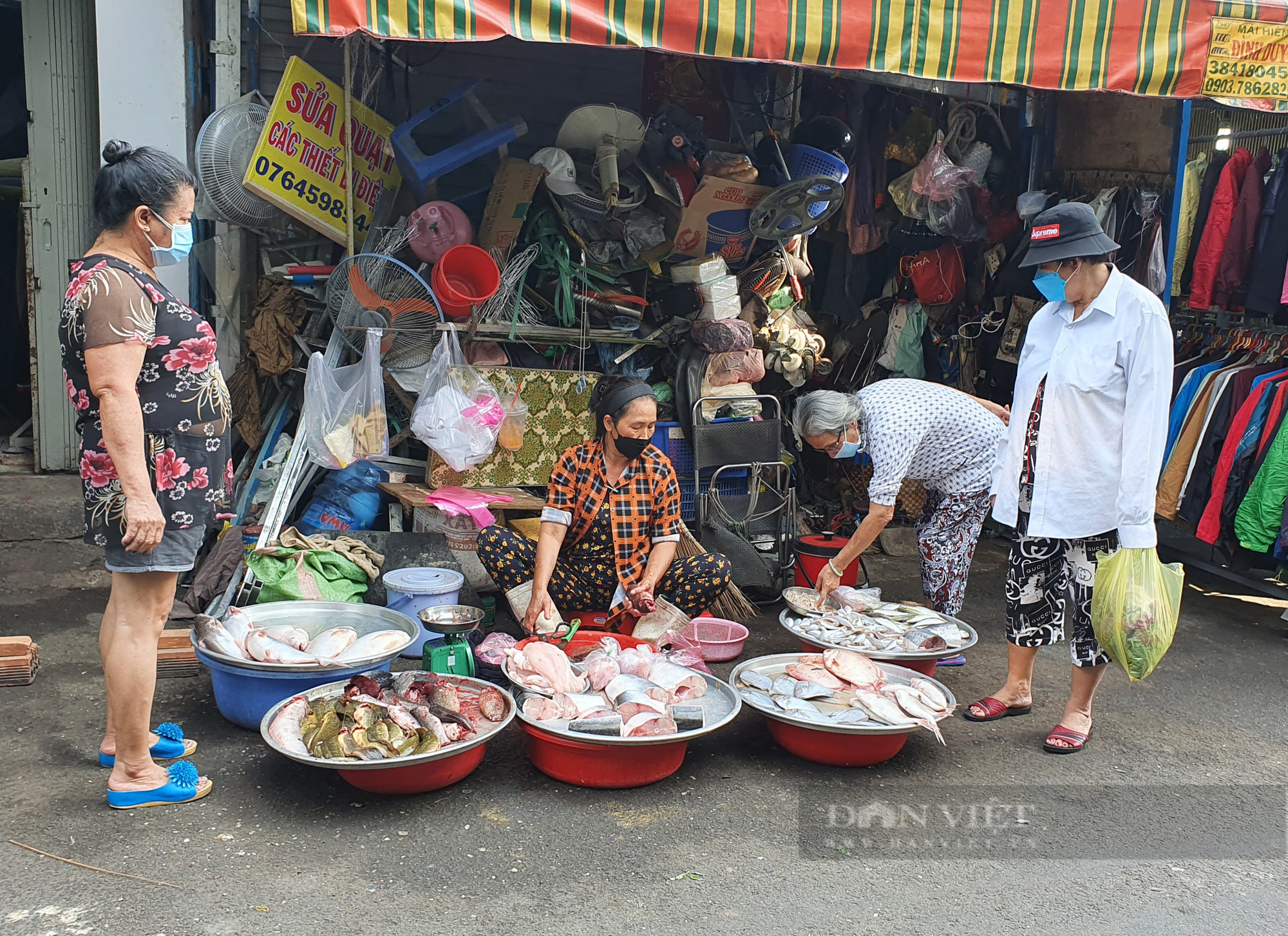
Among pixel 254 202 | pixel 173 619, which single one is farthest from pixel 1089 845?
pixel 254 202

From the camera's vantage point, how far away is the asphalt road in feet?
10.0

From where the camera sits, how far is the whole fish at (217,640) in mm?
3947

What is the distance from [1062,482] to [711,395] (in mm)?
2644

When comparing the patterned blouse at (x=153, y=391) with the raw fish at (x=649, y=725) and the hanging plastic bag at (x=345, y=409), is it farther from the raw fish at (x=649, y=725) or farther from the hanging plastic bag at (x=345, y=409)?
the hanging plastic bag at (x=345, y=409)

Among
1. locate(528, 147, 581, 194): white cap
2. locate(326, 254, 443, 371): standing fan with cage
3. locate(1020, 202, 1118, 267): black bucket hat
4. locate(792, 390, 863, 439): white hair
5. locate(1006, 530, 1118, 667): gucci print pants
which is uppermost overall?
locate(528, 147, 581, 194): white cap

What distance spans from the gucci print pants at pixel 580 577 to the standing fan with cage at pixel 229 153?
104 inches

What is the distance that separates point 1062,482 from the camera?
4.04 meters

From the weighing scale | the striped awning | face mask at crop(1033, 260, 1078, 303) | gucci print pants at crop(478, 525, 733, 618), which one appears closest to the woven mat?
gucci print pants at crop(478, 525, 733, 618)

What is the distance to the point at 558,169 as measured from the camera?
650 centimetres

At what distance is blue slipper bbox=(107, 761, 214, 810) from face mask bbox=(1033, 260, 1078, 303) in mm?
3508

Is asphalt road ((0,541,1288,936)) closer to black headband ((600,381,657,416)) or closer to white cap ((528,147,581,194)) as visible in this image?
black headband ((600,381,657,416))

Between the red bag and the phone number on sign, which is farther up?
the phone number on sign

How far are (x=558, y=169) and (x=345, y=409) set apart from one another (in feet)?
6.58

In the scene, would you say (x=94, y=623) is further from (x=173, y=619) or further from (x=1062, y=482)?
(x=1062, y=482)
